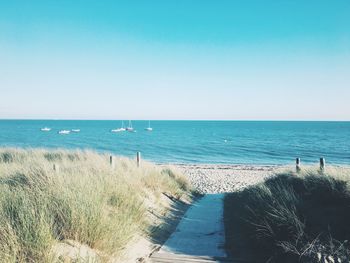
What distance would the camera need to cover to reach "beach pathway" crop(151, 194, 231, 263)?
6065 millimetres

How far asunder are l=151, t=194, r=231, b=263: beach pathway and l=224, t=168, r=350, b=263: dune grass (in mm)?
302

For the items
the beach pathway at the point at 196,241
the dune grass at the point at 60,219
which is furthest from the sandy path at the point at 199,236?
the dune grass at the point at 60,219

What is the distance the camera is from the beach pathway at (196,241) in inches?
239

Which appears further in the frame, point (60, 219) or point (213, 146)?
point (213, 146)

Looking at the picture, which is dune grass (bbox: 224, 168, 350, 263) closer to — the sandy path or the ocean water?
the sandy path

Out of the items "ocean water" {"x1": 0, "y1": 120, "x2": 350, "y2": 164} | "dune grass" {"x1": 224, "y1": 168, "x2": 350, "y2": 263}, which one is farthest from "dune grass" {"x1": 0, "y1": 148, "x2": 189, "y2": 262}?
"ocean water" {"x1": 0, "y1": 120, "x2": 350, "y2": 164}

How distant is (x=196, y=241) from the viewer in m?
7.16

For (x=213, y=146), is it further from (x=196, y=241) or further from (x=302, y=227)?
(x=302, y=227)

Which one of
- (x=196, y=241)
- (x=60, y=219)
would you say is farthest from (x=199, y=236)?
(x=60, y=219)

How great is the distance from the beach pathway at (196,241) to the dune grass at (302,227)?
30 centimetres

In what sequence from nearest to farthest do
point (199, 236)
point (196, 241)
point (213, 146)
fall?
point (196, 241) < point (199, 236) < point (213, 146)

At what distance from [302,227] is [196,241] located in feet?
7.49

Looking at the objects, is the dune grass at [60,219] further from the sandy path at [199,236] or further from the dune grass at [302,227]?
the dune grass at [302,227]

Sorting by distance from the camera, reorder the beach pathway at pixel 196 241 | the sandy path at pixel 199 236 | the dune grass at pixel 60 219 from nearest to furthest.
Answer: the dune grass at pixel 60 219
the beach pathway at pixel 196 241
the sandy path at pixel 199 236
